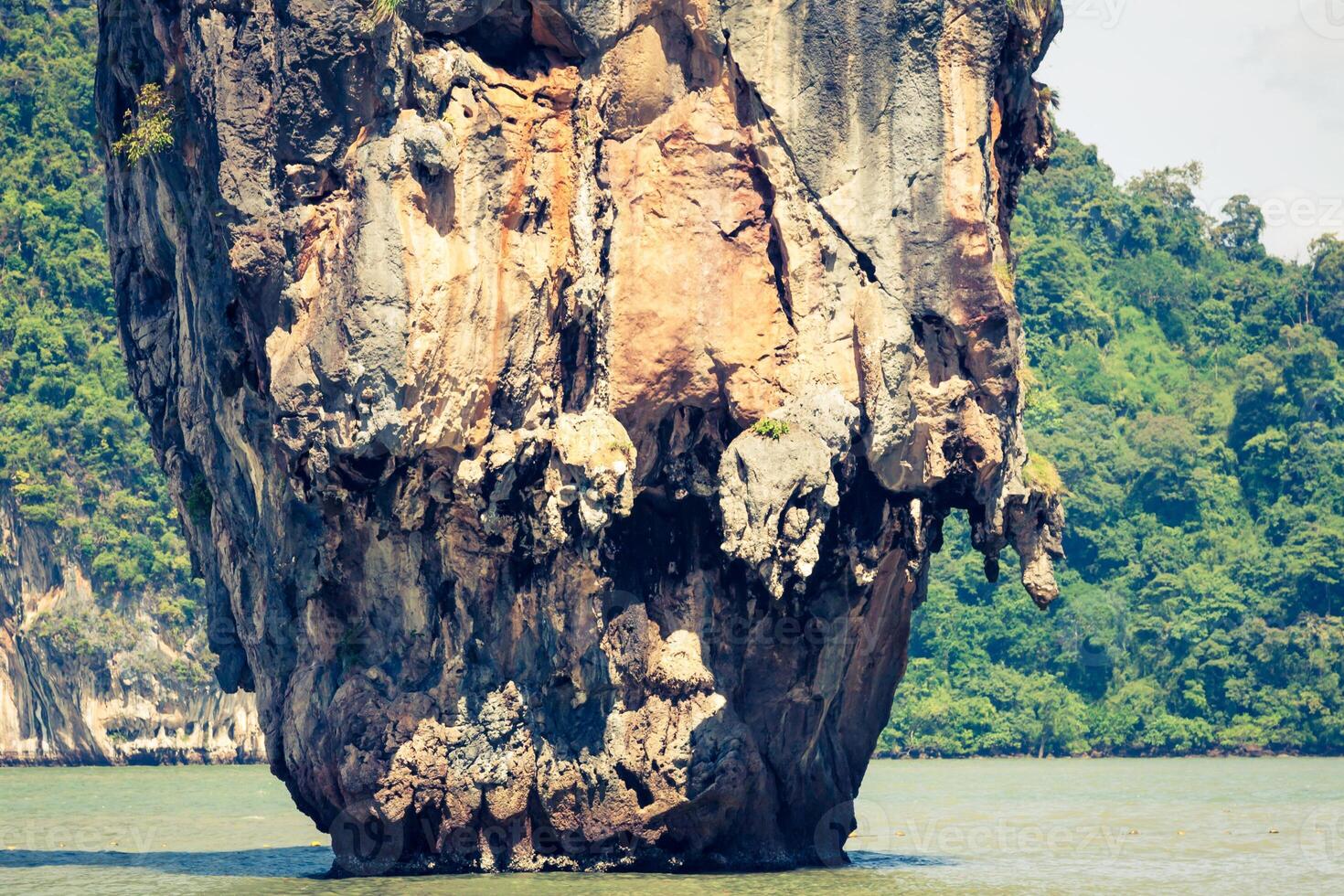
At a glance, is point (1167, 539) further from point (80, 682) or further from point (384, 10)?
point (384, 10)

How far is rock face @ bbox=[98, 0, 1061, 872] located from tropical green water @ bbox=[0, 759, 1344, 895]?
4.82 ft

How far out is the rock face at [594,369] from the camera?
777 inches

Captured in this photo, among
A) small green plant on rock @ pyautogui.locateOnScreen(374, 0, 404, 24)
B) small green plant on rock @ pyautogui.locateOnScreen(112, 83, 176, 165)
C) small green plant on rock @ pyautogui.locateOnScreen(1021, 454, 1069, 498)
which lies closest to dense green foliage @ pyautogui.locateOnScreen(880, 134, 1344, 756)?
small green plant on rock @ pyautogui.locateOnScreen(1021, 454, 1069, 498)

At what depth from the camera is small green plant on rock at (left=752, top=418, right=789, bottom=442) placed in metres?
19.9

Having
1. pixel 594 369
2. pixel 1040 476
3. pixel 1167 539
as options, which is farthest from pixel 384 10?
pixel 1167 539

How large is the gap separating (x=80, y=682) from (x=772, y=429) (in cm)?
3369

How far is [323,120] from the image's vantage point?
20062mm

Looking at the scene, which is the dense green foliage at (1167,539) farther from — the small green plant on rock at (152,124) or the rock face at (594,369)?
the small green plant on rock at (152,124)

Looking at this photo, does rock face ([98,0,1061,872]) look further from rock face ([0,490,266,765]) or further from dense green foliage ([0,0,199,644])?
dense green foliage ([0,0,199,644])

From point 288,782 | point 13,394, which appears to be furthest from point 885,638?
point 13,394

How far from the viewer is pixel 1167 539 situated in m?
57.8

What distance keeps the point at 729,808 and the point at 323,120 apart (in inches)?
325

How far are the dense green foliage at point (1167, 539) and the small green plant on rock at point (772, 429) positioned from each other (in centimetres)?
3546

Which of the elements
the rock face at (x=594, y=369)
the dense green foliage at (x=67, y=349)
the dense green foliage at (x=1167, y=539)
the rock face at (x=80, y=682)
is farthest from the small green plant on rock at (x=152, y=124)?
the dense green foliage at (x=1167, y=539)
